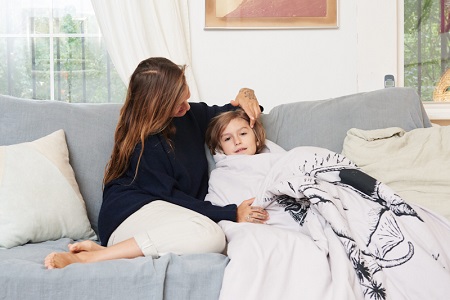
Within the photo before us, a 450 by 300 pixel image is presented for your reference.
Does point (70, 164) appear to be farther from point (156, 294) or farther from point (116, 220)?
point (156, 294)

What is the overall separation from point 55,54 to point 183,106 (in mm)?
1575

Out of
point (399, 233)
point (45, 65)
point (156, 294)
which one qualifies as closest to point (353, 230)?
point (399, 233)

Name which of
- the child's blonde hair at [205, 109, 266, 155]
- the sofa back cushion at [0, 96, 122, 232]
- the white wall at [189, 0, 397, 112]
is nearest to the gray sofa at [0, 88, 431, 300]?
the sofa back cushion at [0, 96, 122, 232]

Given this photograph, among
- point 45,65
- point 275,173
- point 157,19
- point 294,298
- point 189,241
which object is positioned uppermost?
point 157,19

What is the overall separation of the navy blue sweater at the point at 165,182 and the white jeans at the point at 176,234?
5.2 inches

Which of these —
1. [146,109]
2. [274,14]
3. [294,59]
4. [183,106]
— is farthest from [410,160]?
[274,14]

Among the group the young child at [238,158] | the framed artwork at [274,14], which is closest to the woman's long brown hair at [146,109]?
the young child at [238,158]

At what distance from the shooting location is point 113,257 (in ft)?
5.49

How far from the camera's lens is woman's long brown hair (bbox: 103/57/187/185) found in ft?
6.91

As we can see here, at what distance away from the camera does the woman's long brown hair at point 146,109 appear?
6.91ft

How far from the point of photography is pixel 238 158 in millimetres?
2209

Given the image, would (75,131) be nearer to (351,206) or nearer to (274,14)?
(351,206)

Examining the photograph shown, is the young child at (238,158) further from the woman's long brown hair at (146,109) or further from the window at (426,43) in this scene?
the window at (426,43)

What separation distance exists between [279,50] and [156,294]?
219 centimetres
